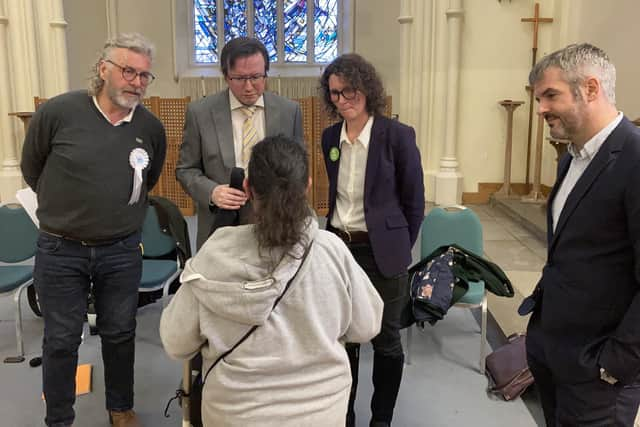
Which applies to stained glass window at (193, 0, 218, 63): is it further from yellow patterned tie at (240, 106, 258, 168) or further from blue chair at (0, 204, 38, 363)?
yellow patterned tie at (240, 106, 258, 168)

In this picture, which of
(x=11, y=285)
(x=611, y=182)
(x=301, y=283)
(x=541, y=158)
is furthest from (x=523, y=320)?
(x=541, y=158)

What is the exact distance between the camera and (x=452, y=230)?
11.3 feet

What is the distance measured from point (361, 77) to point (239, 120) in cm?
51

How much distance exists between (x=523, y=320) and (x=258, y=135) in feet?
7.00

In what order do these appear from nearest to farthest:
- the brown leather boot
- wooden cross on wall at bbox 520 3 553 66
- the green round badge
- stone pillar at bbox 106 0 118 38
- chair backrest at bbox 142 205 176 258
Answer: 1. the green round badge
2. the brown leather boot
3. chair backrest at bbox 142 205 176 258
4. wooden cross on wall at bbox 520 3 553 66
5. stone pillar at bbox 106 0 118 38

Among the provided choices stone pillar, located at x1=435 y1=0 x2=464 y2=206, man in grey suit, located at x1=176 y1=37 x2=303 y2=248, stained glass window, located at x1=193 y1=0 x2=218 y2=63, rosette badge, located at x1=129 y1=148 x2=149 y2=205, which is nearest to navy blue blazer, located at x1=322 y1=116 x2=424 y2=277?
man in grey suit, located at x1=176 y1=37 x2=303 y2=248

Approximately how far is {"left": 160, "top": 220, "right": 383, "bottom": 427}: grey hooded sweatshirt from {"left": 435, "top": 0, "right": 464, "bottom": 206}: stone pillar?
552 cm

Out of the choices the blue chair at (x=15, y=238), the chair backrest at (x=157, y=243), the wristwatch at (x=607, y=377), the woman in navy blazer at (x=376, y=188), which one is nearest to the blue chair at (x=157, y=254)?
the chair backrest at (x=157, y=243)

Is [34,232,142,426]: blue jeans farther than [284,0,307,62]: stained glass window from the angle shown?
No

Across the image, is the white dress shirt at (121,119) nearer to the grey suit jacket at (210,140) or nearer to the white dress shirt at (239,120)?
the grey suit jacket at (210,140)

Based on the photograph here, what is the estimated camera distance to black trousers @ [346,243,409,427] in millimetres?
2242

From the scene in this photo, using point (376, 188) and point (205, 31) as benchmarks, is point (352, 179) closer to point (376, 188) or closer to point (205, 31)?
point (376, 188)

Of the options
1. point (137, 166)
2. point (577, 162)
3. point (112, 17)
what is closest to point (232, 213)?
point (137, 166)

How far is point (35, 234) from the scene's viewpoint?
352 centimetres
